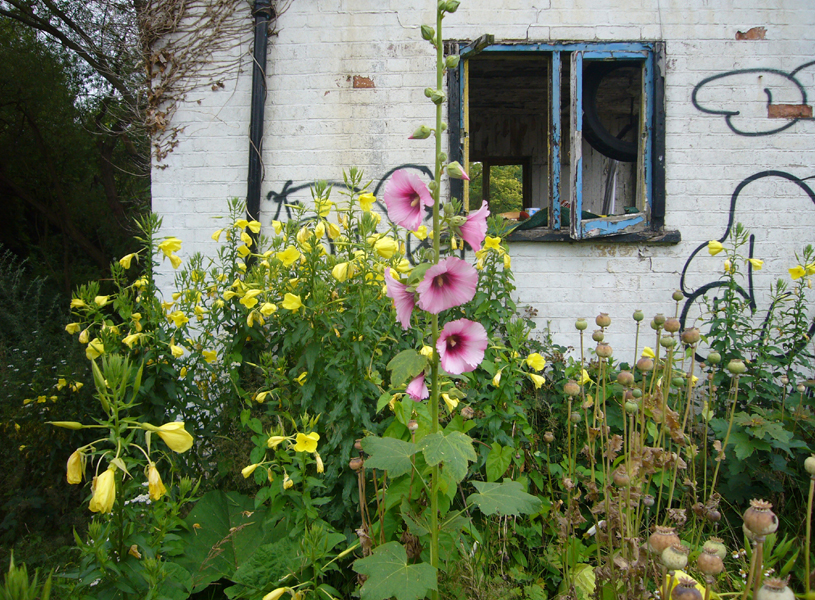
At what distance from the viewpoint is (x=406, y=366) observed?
1.03 metres

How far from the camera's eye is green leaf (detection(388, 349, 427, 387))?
3.33ft

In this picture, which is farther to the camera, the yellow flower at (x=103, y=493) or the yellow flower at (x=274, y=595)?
the yellow flower at (x=274, y=595)

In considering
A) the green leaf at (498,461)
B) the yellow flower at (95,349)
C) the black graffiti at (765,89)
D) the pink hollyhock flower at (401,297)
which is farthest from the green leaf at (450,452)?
the black graffiti at (765,89)

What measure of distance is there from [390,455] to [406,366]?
0.26m

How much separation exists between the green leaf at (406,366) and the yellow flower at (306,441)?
0.60m

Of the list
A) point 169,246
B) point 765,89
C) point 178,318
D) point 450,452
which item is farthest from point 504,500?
point 765,89

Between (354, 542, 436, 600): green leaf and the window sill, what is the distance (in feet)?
7.94

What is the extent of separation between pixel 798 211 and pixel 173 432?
3876 millimetres

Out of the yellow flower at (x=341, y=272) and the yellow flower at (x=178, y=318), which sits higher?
the yellow flower at (x=341, y=272)

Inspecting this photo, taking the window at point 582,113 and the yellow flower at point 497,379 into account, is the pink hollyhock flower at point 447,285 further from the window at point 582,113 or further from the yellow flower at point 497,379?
the window at point 582,113

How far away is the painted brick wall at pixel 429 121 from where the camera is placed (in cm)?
324

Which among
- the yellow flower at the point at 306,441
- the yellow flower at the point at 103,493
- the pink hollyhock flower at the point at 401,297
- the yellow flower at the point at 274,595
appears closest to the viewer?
the yellow flower at the point at 103,493

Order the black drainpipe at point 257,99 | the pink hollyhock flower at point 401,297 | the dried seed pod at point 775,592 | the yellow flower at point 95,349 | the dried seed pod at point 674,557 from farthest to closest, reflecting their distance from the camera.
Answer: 1. the black drainpipe at point 257,99
2. the yellow flower at point 95,349
3. the pink hollyhock flower at point 401,297
4. the dried seed pod at point 674,557
5. the dried seed pod at point 775,592

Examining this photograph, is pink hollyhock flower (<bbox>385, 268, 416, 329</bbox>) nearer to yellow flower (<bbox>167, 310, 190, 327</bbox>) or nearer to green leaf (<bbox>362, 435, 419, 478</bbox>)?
green leaf (<bbox>362, 435, 419, 478</bbox>)
